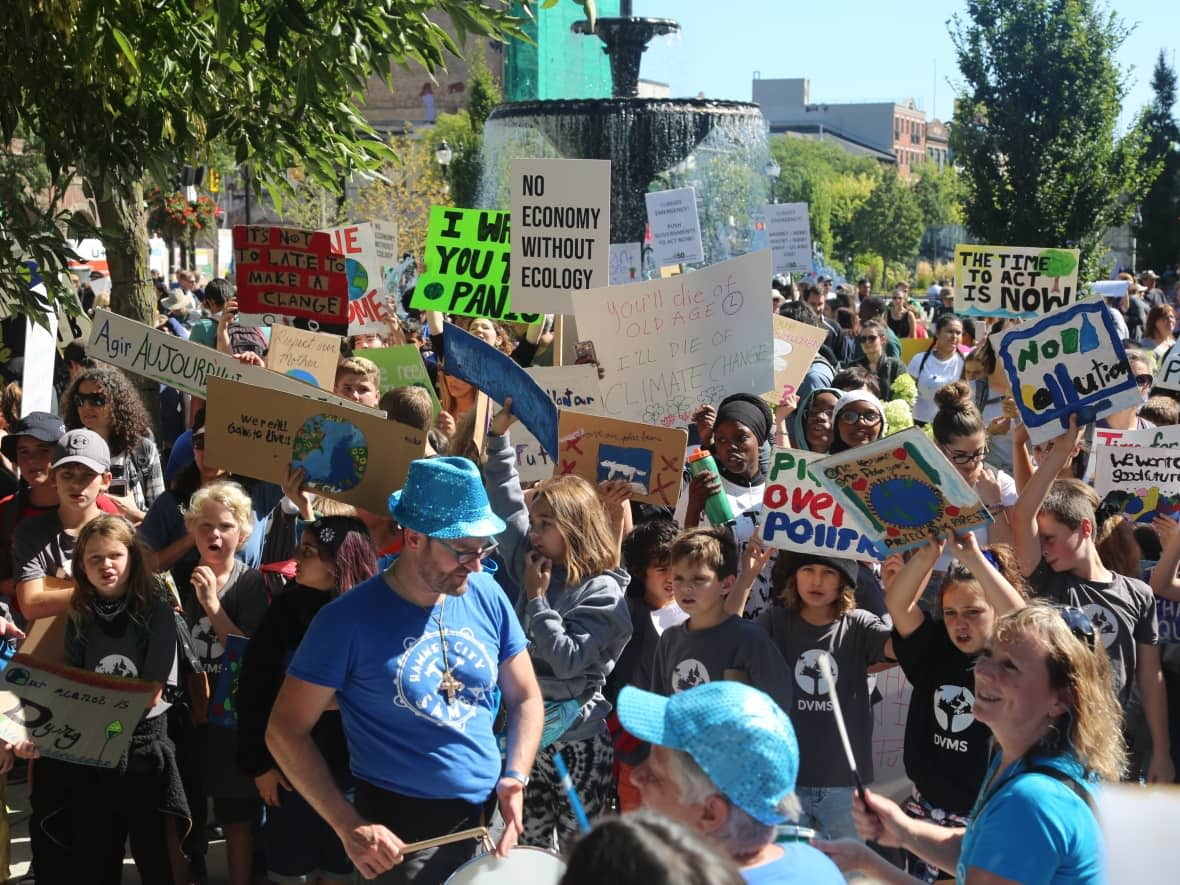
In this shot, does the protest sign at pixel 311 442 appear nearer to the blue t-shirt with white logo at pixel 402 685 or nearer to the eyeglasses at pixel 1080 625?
the blue t-shirt with white logo at pixel 402 685

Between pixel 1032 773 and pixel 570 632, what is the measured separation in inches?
83.6

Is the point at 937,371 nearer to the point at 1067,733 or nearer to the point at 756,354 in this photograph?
the point at 756,354

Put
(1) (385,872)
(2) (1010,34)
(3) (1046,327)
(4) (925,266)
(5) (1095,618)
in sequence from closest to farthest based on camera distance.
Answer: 1. (1) (385,872)
2. (5) (1095,618)
3. (3) (1046,327)
4. (2) (1010,34)
5. (4) (925,266)

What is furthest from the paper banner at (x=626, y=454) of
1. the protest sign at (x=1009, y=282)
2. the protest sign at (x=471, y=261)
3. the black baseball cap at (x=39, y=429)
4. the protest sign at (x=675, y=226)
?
the protest sign at (x=675, y=226)

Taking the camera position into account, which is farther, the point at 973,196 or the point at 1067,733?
the point at 973,196

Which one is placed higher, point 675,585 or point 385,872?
point 675,585

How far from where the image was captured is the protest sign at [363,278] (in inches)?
430

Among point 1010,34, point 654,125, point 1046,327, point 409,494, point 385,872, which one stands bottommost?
point 385,872

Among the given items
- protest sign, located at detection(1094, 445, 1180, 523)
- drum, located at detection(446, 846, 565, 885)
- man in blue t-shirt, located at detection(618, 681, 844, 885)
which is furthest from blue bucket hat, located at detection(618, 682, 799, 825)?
protest sign, located at detection(1094, 445, 1180, 523)

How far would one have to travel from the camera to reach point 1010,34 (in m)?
30.3

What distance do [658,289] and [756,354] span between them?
0.62 m

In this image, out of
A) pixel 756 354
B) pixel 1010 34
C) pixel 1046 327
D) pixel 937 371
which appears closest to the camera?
pixel 1046 327

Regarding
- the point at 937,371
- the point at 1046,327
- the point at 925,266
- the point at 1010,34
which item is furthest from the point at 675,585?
the point at 925,266

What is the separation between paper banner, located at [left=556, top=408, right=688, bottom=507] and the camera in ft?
20.5
